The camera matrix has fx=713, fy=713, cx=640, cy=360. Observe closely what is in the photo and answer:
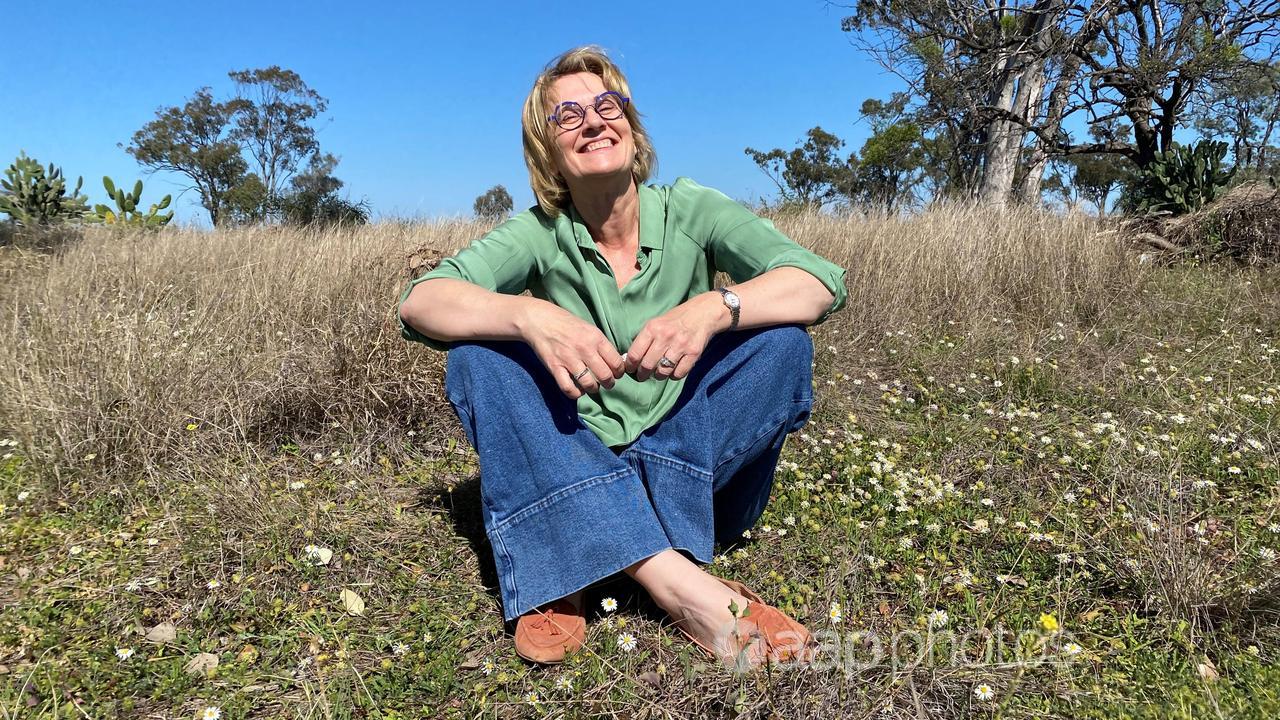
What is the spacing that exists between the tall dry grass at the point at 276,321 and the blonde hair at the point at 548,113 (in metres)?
1.37

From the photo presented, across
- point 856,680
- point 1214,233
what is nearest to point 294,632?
point 856,680

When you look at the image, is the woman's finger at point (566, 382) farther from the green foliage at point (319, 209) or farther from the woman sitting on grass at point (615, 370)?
the green foliage at point (319, 209)

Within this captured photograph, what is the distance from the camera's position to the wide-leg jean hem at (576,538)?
5.54ft

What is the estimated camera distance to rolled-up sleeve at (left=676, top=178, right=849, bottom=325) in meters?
1.90

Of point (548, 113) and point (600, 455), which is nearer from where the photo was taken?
point (600, 455)

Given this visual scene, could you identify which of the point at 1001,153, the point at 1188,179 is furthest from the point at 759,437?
the point at 1001,153

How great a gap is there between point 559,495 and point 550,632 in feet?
1.13

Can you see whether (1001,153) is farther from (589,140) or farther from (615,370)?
(615,370)

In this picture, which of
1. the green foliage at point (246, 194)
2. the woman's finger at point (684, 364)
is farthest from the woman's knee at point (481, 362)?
the green foliage at point (246, 194)

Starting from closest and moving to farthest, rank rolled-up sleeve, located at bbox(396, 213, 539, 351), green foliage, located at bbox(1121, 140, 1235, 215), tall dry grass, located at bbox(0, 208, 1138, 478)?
rolled-up sleeve, located at bbox(396, 213, 539, 351) < tall dry grass, located at bbox(0, 208, 1138, 478) < green foliage, located at bbox(1121, 140, 1235, 215)

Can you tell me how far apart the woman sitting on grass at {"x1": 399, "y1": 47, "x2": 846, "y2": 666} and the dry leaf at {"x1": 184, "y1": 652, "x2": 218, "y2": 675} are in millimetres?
737

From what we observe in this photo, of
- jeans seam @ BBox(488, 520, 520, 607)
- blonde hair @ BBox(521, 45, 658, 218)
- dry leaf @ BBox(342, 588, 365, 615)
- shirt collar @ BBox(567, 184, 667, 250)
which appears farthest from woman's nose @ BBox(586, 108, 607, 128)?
dry leaf @ BBox(342, 588, 365, 615)

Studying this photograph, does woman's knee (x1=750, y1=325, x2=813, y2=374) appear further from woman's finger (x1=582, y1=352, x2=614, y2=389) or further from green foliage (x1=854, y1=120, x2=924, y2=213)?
green foliage (x1=854, y1=120, x2=924, y2=213)

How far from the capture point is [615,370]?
68.3 inches
